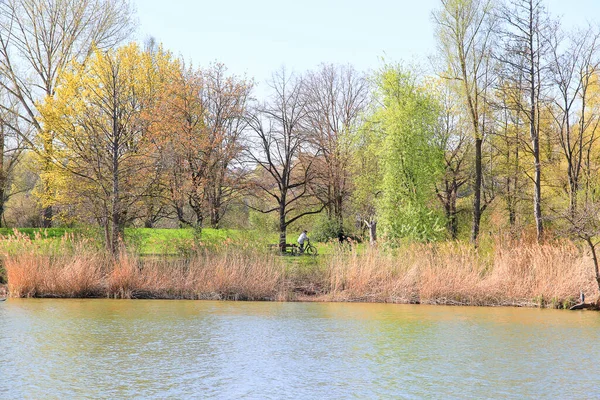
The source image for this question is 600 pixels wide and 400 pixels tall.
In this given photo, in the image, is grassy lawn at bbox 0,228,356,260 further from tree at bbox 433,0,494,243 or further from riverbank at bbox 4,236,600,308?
tree at bbox 433,0,494,243

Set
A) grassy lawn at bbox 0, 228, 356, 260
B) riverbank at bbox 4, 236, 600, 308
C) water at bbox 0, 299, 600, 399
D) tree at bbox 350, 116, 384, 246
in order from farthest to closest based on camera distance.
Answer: tree at bbox 350, 116, 384, 246
grassy lawn at bbox 0, 228, 356, 260
riverbank at bbox 4, 236, 600, 308
water at bbox 0, 299, 600, 399

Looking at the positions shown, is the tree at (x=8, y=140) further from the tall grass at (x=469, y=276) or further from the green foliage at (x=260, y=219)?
the tall grass at (x=469, y=276)

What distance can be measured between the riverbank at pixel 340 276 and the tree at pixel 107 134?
63.3 inches

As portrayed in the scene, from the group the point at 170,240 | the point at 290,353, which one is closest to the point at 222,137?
the point at 170,240

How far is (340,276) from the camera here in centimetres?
1950

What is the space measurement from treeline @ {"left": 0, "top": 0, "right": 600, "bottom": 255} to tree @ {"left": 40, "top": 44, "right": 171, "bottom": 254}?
0.33 feet

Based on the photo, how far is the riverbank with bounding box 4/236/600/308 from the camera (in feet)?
59.0

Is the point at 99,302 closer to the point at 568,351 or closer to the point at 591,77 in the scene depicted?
the point at 568,351

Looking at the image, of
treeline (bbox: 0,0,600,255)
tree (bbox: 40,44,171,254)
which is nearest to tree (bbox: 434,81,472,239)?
treeline (bbox: 0,0,600,255)

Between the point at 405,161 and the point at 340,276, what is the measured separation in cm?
923

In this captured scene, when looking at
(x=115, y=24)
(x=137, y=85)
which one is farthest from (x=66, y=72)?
(x=115, y=24)

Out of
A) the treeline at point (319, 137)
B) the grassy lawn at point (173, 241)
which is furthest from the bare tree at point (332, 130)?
the grassy lawn at point (173, 241)

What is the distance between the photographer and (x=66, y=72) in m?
30.0

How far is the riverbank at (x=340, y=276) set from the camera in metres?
18.0
